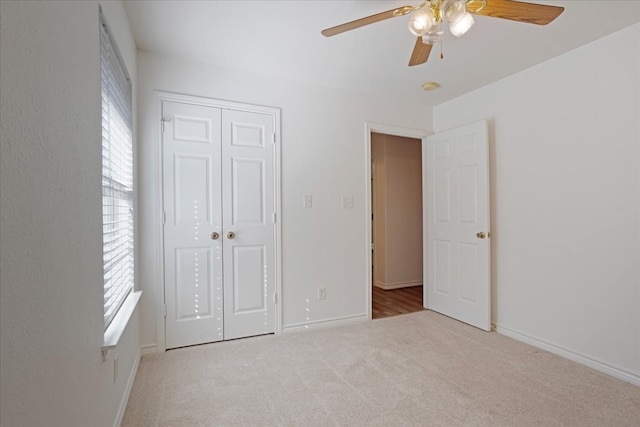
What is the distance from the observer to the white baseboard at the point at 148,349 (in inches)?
101

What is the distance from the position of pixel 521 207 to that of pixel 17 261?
11.0ft

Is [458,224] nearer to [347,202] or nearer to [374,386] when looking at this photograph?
[347,202]

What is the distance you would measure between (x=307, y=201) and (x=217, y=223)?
87 cm

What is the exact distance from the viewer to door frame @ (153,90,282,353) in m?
2.61

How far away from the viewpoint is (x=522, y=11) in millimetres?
1552

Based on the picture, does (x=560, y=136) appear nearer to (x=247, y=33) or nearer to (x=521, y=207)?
(x=521, y=207)

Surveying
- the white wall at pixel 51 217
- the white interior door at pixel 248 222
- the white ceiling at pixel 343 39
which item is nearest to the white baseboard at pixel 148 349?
the white interior door at pixel 248 222

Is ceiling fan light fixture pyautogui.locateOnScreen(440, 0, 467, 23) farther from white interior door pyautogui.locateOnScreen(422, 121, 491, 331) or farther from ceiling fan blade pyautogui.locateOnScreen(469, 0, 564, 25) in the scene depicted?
white interior door pyautogui.locateOnScreen(422, 121, 491, 331)

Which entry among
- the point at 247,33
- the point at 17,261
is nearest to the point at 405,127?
the point at 247,33

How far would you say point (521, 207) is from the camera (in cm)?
292

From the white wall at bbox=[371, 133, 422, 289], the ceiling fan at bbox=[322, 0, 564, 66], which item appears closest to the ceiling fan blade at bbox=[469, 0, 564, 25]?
the ceiling fan at bbox=[322, 0, 564, 66]

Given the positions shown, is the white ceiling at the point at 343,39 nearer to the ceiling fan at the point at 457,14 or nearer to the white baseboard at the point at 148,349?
the ceiling fan at the point at 457,14

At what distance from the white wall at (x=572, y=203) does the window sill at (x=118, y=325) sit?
3109 mm

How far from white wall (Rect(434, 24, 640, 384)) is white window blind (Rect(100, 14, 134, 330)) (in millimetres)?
3164
